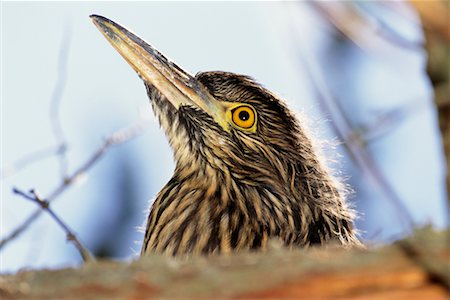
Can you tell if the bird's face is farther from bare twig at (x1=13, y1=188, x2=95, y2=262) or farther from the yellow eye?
bare twig at (x1=13, y1=188, x2=95, y2=262)

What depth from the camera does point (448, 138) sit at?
1796 mm

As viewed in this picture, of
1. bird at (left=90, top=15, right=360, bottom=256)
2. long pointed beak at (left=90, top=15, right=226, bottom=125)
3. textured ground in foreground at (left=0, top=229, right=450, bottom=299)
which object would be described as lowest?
textured ground in foreground at (left=0, top=229, right=450, bottom=299)

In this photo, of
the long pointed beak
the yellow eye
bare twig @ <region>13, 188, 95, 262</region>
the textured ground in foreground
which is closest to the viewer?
the textured ground in foreground

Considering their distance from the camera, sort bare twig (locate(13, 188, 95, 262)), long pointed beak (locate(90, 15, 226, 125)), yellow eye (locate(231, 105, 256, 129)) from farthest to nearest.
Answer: yellow eye (locate(231, 105, 256, 129)) → long pointed beak (locate(90, 15, 226, 125)) → bare twig (locate(13, 188, 95, 262))

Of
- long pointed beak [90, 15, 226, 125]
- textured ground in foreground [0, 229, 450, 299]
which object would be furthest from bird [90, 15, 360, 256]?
textured ground in foreground [0, 229, 450, 299]

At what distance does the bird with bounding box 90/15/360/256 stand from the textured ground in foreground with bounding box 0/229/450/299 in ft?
5.85

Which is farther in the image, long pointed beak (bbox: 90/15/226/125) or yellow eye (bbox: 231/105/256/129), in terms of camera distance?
yellow eye (bbox: 231/105/256/129)

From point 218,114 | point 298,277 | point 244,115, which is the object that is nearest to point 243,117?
point 244,115

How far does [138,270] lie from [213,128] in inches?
88.1

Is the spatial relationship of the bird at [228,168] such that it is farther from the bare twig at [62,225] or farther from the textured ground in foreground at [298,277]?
the textured ground in foreground at [298,277]

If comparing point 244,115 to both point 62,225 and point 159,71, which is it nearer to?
point 159,71

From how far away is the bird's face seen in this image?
3963 mm

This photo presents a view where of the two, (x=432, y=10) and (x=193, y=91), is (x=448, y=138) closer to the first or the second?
(x=432, y=10)

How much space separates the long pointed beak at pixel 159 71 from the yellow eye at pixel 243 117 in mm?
65
